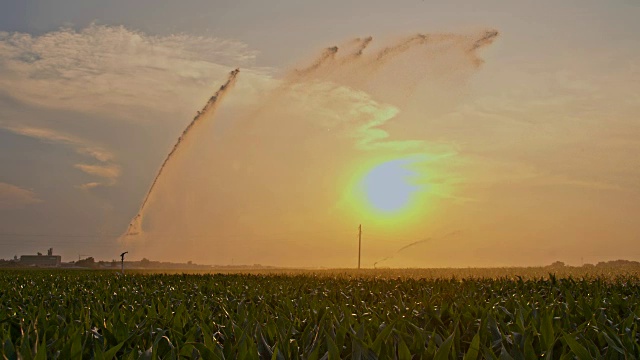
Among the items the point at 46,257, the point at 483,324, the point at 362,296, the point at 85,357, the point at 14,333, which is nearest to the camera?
the point at 85,357

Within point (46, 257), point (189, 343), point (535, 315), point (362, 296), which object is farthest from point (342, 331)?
point (46, 257)

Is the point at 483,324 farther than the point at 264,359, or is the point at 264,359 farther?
the point at 483,324

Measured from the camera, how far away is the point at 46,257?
19025 centimetres

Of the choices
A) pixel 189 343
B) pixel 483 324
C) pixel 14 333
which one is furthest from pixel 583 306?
pixel 14 333

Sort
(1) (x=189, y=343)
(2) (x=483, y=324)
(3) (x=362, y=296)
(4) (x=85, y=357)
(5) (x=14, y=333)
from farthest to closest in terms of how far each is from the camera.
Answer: (3) (x=362, y=296), (5) (x=14, y=333), (2) (x=483, y=324), (4) (x=85, y=357), (1) (x=189, y=343)

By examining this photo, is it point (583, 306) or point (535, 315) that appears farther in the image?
point (583, 306)

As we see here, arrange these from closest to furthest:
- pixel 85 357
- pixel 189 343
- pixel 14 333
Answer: pixel 189 343, pixel 85 357, pixel 14 333

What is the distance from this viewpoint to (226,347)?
520 cm

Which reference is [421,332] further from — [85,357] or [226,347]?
[85,357]

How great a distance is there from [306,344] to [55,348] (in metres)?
2.12

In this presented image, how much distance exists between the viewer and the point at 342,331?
18.1 feet

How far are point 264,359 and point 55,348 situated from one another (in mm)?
1790

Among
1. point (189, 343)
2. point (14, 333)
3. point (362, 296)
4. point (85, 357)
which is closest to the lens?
point (189, 343)

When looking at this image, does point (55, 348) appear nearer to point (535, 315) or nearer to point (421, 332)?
point (421, 332)
